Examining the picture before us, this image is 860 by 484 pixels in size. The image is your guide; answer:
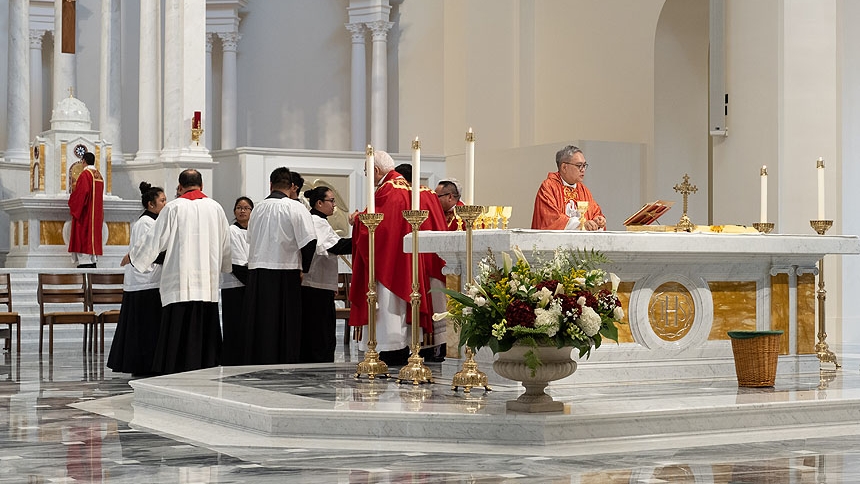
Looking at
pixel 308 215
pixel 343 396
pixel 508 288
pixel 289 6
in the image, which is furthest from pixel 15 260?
pixel 508 288

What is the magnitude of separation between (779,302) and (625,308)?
124cm

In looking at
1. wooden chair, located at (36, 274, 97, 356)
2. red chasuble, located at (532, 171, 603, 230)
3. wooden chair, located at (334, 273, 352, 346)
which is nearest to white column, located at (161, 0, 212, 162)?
wooden chair, located at (36, 274, 97, 356)

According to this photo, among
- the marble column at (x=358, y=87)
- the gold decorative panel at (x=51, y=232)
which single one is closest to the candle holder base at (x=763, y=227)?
the gold decorative panel at (x=51, y=232)

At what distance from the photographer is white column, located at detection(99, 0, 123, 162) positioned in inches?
679

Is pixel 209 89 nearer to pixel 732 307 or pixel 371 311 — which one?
pixel 371 311

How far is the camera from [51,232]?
52.5 ft

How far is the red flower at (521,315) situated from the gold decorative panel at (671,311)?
189cm

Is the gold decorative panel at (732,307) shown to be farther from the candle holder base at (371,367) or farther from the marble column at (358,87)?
the marble column at (358,87)

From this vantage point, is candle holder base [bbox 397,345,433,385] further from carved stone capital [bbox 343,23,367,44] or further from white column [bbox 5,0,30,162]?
carved stone capital [bbox 343,23,367,44]

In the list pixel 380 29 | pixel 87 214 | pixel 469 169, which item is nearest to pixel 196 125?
pixel 87 214

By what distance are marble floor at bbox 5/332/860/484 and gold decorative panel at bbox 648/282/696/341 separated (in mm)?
341

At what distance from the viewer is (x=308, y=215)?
30.6 feet

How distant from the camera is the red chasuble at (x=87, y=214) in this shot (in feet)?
50.4

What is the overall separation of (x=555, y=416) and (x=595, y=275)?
76 cm
